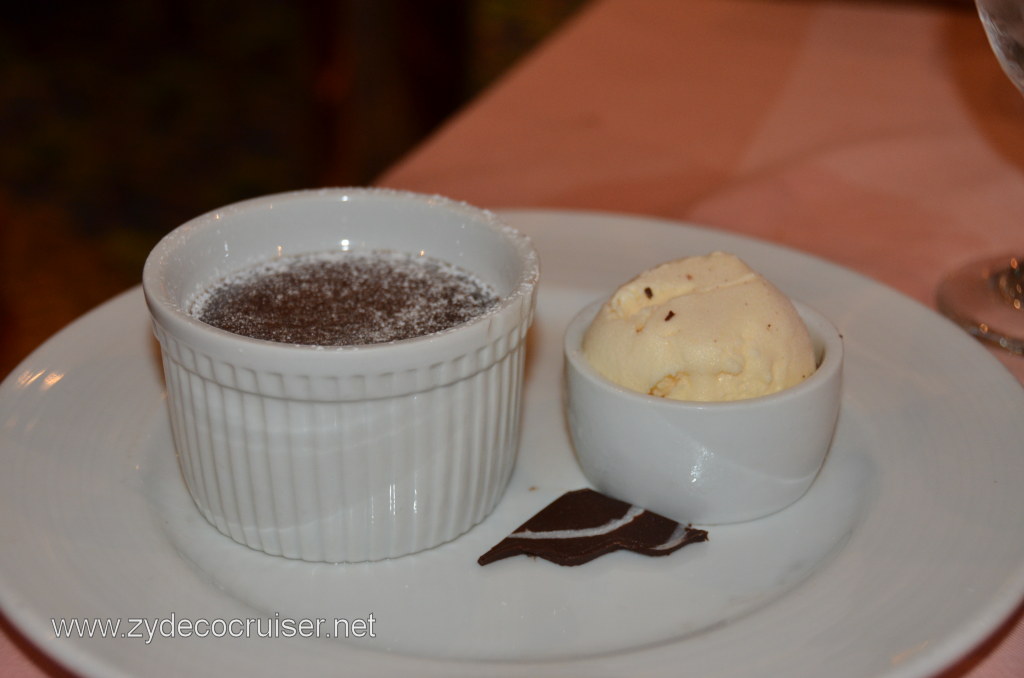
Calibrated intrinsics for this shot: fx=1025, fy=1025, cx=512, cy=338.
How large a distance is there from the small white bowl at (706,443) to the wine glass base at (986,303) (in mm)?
371

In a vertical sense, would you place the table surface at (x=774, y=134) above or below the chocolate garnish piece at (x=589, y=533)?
above

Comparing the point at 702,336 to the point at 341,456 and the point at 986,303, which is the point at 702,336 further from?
the point at 986,303

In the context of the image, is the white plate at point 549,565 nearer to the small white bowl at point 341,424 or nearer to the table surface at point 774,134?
the small white bowl at point 341,424

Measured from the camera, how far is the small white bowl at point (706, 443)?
104cm

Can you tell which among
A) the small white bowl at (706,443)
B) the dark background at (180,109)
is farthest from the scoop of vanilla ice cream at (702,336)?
the dark background at (180,109)

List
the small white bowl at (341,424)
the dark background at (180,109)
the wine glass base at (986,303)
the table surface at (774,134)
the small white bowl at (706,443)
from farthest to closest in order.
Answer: the dark background at (180,109) → the table surface at (774,134) → the wine glass base at (986,303) → the small white bowl at (706,443) → the small white bowl at (341,424)

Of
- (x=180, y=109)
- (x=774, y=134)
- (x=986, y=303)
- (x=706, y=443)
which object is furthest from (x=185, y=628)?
(x=180, y=109)

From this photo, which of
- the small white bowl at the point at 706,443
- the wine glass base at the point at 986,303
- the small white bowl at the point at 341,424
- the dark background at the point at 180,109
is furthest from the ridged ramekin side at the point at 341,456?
the dark background at the point at 180,109

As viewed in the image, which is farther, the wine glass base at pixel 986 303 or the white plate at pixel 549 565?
the wine glass base at pixel 986 303

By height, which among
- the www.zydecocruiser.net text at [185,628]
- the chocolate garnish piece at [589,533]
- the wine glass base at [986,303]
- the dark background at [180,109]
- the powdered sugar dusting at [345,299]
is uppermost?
the powdered sugar dusting at [345,299]

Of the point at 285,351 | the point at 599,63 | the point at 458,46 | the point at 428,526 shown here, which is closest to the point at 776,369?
the point at 428,526

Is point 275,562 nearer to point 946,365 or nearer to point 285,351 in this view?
point 285,351

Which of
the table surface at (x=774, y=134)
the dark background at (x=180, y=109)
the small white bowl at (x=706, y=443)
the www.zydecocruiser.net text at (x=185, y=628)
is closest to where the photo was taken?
the www.zydecocruiser.net text at (x=185, y=628)

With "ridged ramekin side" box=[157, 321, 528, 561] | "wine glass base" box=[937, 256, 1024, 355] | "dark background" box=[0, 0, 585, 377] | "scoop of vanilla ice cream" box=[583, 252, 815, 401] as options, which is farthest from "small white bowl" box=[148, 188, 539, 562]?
"dark background" box=[0, 0, 585, 377]
